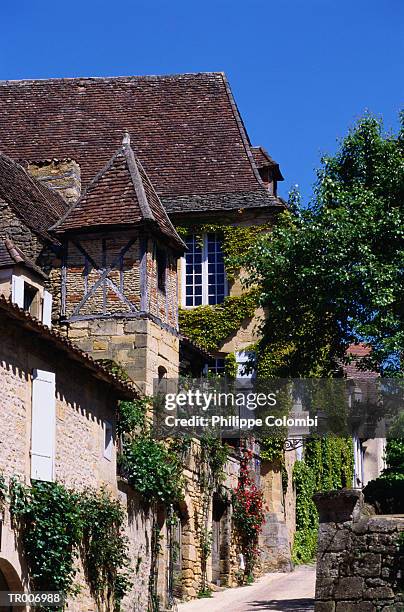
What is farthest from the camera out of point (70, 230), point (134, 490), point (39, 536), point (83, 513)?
point (70, 230)

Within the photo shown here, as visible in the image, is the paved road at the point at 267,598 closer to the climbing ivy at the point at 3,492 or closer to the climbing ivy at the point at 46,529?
the climbing ivy at the point at 46,529

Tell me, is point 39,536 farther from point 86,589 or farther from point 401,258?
point 401,258

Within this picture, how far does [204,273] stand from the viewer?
29891 millimetres

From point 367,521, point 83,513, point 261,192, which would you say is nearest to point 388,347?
point 367,521

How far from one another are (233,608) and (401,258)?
6496 mm

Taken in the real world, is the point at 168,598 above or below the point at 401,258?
below

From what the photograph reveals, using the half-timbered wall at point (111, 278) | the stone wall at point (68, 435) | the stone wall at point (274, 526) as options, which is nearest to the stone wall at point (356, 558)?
the stone wall at point (68, 435)

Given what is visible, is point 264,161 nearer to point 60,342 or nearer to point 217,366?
point 217,366

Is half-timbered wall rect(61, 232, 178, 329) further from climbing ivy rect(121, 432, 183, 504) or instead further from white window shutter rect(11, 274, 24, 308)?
climbing ivy rect(121, 432, 183, 504)

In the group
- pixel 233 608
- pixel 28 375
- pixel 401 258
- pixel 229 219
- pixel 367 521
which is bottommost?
pixel 233 608

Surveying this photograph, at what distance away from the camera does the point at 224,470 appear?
25812mm

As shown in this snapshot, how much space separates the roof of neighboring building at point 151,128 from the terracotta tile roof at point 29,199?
7.58 feet

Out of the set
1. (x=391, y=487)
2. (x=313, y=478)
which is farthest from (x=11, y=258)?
(x=313, y=478)

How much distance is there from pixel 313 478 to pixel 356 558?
16.0 m
